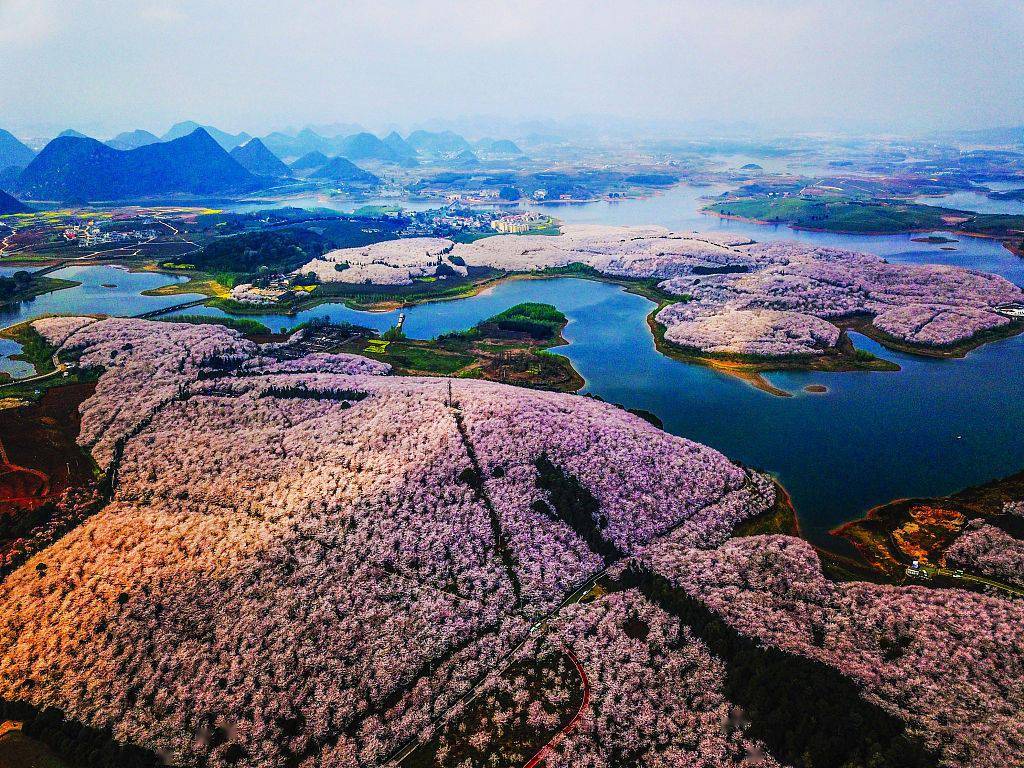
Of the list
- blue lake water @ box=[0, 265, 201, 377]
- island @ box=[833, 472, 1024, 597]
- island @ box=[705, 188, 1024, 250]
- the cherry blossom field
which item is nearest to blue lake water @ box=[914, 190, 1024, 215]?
island @ box=[705, 188, 1024, 250]

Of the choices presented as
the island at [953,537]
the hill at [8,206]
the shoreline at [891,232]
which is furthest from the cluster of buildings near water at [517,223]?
the hill at [8,206]

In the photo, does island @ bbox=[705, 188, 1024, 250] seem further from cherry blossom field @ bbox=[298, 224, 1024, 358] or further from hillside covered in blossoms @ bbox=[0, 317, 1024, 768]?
hillside covered in blossoms @ bbox=[0, 317, 1024, 768]

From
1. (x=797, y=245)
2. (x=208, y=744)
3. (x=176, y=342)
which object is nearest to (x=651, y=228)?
(x=797, y=245)

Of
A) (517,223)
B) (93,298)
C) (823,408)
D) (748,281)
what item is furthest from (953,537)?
(517,223)

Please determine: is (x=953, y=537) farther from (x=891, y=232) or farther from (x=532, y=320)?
(x=891, y=232)

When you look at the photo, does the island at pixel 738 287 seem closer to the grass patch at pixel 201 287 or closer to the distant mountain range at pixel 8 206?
the grass patch at pixel 201 287

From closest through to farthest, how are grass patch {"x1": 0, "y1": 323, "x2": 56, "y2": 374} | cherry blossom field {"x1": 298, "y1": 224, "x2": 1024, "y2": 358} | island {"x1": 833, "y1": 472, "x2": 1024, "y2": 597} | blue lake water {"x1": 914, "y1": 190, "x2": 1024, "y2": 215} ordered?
island {"x1": 833, "y1": 472, "x2": 1024, "y2": 597} < grass patch {"x1": 0, "y1": 323, "x2": 56, "y2": 374} < cherry blossom field {"x1": 298, "y1": 224, "x2": 1024, "y2": 358} < blue lake water {"x1": 914, "y1": 190, "x2": 1024, "y2": 215}

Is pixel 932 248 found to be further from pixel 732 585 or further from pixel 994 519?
pixel 732 585
